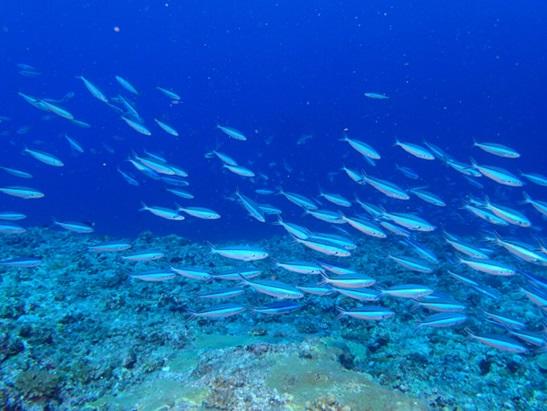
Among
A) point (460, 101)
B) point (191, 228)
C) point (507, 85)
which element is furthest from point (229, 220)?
point (507, 85)

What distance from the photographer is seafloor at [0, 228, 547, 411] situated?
4078 millimetres

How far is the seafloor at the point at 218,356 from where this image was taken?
4.08 m

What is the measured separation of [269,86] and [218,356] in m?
84.4

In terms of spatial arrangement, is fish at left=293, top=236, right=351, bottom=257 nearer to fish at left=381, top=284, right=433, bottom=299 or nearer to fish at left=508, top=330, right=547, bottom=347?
fish at left=381, top=284, right=433, bottom=299

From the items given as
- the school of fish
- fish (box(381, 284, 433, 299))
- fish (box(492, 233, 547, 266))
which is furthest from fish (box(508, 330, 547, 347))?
fish (box(381, 284, 433, 299))

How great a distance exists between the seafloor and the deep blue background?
1618 centimetres

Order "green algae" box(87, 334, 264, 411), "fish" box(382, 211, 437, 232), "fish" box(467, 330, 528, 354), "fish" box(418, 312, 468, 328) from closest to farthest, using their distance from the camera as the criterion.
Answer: "green algae" box(87, 334, 264, 411) → "fish" box(467, 330, 528, 354) → "fish" box(418, 312, 468, 328) → "fish" box(382, 211, 437, 232)

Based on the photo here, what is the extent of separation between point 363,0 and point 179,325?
93.0m

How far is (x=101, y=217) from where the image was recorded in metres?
31.3

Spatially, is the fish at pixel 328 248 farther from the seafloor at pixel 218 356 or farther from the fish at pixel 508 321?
the fish at pixel 508 321

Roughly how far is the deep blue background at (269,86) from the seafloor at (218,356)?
16184 millimetres

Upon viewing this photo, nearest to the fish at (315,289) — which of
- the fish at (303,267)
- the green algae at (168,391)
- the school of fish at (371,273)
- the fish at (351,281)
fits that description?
the school of fish at (371,273)

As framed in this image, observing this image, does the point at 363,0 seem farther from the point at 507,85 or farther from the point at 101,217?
the point at 101,217

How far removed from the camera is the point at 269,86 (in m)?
84.4
